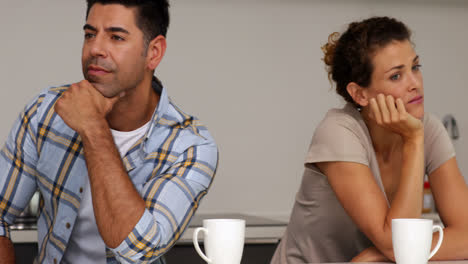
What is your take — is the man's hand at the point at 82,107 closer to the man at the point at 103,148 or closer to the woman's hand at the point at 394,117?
the man at the point at 103,148

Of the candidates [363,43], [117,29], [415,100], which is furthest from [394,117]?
[117,29]

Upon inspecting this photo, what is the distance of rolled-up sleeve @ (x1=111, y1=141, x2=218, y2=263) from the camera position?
126 centimetres

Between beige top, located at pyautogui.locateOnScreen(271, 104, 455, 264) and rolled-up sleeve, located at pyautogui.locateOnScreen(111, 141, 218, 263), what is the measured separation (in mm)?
326

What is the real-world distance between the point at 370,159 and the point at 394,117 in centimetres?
14

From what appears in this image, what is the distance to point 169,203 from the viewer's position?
52.0 inches

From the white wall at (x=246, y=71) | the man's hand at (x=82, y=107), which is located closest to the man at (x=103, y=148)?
the man's hand at (x=82, y=107)

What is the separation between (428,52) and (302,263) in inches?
75.4

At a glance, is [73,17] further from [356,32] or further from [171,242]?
[171,242]

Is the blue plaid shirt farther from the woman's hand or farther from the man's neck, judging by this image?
the woman's hand

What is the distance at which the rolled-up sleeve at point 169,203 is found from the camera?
1.26 metres

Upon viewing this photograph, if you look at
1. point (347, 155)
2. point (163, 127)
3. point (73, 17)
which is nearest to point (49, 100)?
point (163, 127)

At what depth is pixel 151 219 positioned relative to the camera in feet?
4.18

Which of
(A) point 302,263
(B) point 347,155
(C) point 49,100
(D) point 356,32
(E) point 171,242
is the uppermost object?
(D) point 356,32

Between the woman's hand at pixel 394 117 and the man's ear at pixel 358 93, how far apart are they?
0.28 feet
